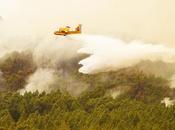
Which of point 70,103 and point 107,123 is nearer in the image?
point 107,123

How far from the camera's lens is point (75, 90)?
110750 mm

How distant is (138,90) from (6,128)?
41587 millimetres

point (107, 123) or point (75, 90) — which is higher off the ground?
point (107, 123)

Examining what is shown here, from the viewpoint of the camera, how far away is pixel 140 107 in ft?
296

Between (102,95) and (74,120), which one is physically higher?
(74,120)

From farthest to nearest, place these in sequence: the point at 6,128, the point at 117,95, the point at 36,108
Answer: the point at 117,95 → the point at 36,108 → the point at 6,128

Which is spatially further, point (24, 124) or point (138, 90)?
point (138, 90)

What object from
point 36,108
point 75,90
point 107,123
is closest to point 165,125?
point 107,123

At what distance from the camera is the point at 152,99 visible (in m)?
104

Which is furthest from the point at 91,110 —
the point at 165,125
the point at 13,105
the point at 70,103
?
the point at 165,125

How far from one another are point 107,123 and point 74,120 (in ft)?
14.2

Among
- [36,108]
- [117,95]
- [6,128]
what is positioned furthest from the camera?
[117,95]

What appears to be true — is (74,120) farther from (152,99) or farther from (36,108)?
(152,99)

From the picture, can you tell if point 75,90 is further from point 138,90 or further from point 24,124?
point 24,124
